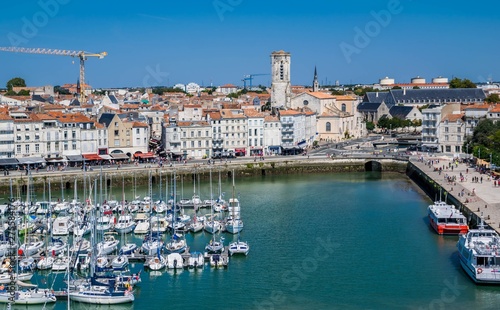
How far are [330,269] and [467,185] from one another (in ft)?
55.7

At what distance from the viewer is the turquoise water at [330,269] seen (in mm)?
23094

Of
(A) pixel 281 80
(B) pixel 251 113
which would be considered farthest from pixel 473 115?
(A) pixel 281 80

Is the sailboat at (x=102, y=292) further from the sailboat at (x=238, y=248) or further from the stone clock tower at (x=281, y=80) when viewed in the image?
the stone clock tower at (x=281, y=80)

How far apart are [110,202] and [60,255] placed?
9.80m

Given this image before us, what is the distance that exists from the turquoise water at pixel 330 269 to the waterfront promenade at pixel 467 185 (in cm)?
192

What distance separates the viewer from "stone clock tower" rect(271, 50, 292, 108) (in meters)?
71.8

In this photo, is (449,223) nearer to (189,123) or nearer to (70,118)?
(189,123)

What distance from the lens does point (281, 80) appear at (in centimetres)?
7200

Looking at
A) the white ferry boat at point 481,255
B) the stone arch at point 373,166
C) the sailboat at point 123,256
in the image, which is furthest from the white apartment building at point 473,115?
the sailboat at point 123,256

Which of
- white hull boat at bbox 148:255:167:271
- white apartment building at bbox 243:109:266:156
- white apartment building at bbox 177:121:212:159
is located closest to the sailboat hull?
white hull boat at bbox 148:255:167:271

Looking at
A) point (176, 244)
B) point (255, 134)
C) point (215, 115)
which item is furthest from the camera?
point (255, 134)

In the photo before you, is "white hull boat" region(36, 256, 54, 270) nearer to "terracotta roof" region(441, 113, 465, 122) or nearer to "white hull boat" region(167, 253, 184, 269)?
"white hull boat" region(167, 253, 184, 269)

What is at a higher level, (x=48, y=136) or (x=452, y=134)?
(x=48, y=136)

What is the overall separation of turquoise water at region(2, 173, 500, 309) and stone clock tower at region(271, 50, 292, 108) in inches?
1300
